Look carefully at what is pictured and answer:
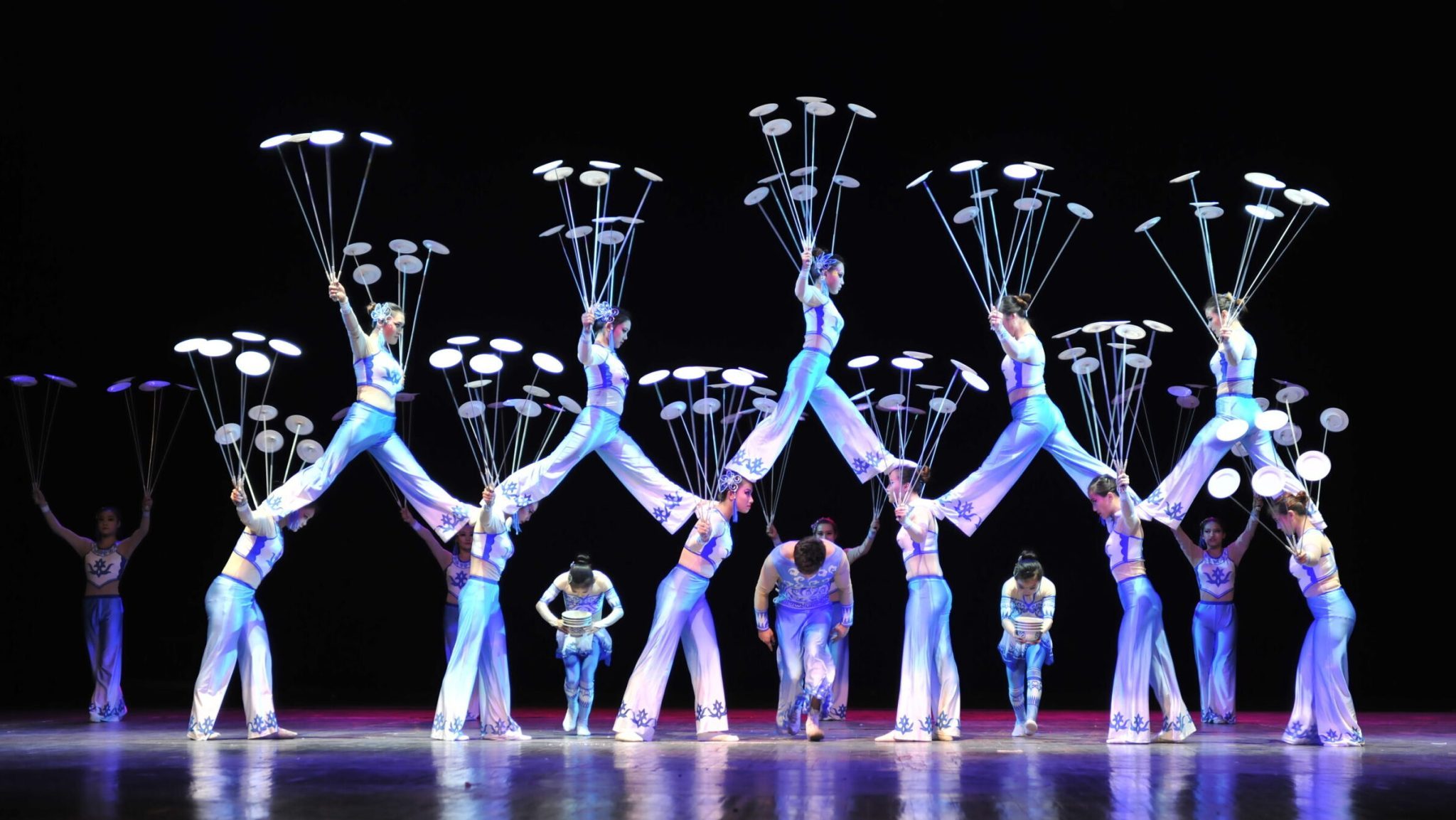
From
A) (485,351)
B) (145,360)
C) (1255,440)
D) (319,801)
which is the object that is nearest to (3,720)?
(145,360)

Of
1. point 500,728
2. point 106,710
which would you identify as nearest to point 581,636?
point 500,728

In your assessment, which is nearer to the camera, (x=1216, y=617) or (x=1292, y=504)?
(x=1292, y=504)

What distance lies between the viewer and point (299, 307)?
10719 millimetres

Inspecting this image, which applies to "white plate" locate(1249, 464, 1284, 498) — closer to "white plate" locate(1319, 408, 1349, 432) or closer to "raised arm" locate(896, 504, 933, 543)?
"white plate" locate(1319, 408, 1349, 432)

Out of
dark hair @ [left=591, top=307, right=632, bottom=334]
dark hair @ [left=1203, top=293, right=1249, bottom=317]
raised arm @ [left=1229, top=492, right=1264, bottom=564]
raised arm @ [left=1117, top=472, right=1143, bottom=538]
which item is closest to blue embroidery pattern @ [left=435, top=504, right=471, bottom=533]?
dark hair @ [left=591, top=307, right=632, bottom=334]

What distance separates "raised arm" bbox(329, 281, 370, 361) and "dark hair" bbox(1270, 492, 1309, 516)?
4939mm

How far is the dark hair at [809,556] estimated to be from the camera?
7664mm

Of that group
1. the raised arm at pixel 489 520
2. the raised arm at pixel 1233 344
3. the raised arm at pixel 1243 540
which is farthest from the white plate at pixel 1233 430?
the raised arm at pixel 489 520

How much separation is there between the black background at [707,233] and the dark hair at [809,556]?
2.94 m

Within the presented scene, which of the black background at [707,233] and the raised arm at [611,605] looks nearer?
the raised arm at [611,605]

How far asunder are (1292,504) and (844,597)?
7.95 feet

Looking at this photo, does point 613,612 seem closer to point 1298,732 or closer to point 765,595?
point 765,595

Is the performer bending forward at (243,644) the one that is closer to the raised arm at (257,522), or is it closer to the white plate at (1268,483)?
the raised arm at (257,522)

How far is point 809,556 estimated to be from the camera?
767 cm
